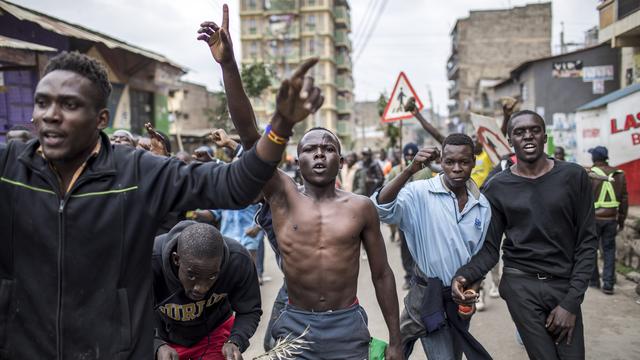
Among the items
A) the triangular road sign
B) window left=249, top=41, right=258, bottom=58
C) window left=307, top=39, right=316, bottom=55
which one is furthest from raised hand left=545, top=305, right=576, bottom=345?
window left=249, top=41, right=258, bottom=58

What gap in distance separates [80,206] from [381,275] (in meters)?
1.83

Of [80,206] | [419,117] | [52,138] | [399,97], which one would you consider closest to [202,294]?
[80,206]

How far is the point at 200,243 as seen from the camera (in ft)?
Result: 8.84

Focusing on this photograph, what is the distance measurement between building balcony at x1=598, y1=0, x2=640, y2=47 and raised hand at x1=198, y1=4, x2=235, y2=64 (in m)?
11.5

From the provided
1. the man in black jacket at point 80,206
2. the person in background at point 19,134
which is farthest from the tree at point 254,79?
the man in black jacket at point 80,206

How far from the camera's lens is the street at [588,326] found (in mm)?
4926

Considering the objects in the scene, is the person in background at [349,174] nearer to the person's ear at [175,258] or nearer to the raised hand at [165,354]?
the person's ear at [175,258]

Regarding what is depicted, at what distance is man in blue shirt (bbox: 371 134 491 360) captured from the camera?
3.35 m

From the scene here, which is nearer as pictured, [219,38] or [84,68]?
[84,68]

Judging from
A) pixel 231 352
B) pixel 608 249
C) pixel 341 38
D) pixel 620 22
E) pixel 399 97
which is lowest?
pixel 608 249

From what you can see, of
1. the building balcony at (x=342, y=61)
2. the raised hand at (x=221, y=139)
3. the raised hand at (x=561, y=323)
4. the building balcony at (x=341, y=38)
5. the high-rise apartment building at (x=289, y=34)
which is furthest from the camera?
the building balcony at (x=342, y=61)

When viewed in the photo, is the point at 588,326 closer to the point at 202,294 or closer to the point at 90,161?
the point at 202,294

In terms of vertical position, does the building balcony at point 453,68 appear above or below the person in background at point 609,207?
above

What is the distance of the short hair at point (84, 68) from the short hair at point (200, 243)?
1.02 m
